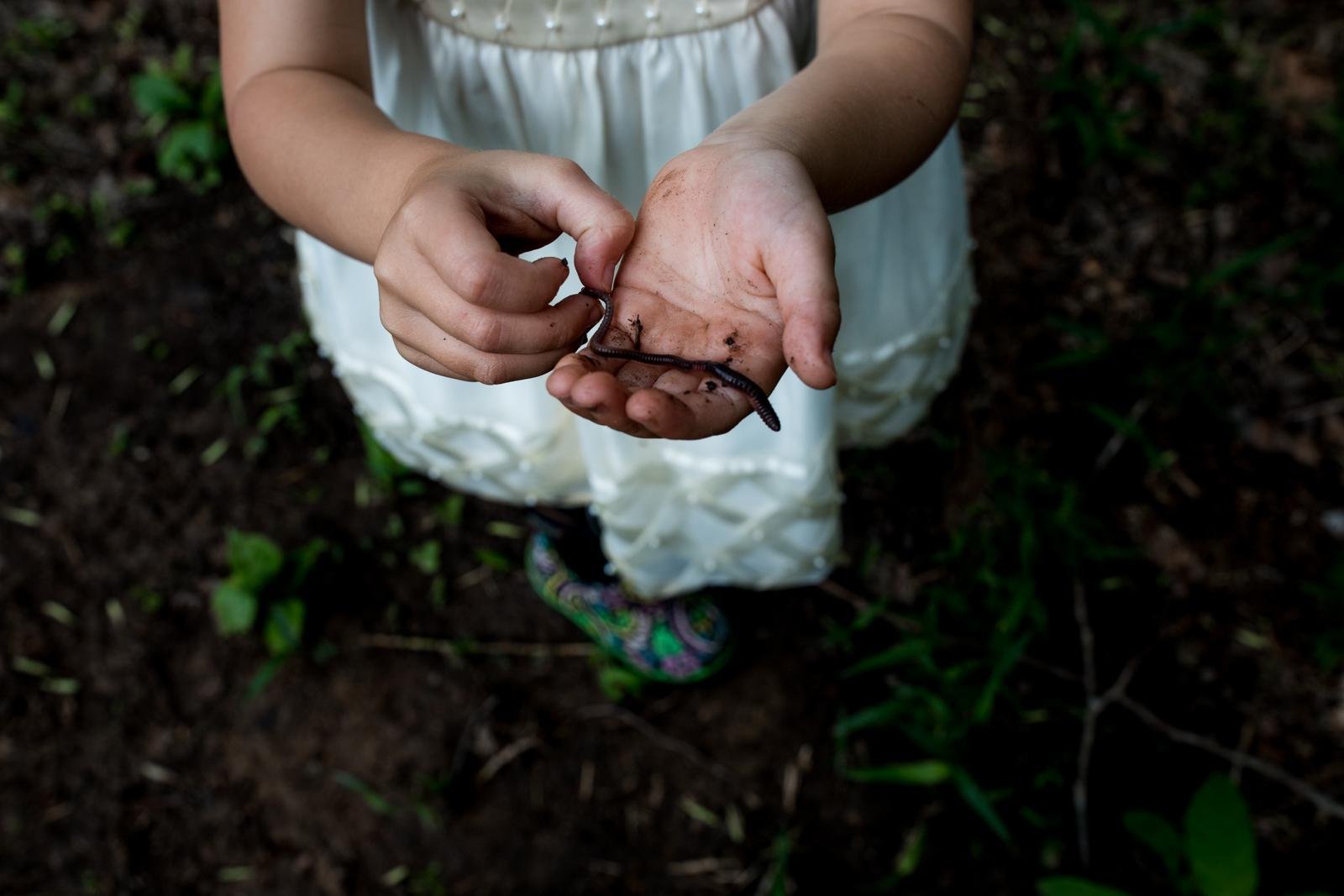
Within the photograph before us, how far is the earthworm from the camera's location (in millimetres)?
1549

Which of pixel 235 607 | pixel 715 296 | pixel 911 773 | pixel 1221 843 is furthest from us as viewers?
pixel 235 607

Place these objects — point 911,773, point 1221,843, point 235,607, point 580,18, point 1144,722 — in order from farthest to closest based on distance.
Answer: point 235,607 → point 1144,722 → point 911,773 → point 1221,843 → point 580,18

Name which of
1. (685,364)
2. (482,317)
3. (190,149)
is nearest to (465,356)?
(482,317)

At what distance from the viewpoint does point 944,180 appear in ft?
8.19

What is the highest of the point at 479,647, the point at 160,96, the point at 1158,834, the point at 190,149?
the point at 160,96

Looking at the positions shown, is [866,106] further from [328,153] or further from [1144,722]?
[1144,722]

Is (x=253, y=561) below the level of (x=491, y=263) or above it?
below

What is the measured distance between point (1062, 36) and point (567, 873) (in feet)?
12.9

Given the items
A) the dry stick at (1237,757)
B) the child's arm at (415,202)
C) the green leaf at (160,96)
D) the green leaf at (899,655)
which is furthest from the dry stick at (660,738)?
the green leaf at (160,96)

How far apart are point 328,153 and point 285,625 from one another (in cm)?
202

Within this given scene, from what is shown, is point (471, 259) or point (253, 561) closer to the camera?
point (471, 259)

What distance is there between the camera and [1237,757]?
9.82 feet

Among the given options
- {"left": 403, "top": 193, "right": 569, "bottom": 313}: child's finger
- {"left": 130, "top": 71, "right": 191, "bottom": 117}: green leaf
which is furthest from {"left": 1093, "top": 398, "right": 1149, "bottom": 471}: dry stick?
{"left": 130, "top": 71, "right": 191, "bottom": 117}: green leaf

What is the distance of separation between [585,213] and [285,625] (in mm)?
2371
